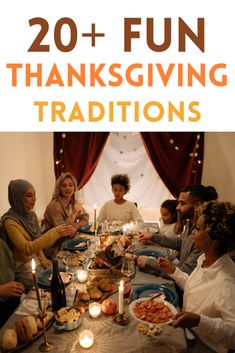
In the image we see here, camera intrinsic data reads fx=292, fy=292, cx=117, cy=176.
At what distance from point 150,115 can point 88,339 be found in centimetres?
219

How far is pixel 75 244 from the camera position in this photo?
220 centimetres

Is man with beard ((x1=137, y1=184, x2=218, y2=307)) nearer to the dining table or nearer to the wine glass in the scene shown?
the wine glass

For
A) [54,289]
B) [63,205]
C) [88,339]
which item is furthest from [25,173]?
[88,339]

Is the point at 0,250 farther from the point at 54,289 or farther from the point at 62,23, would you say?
the point at 62,23

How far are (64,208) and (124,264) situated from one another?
3.96 ft

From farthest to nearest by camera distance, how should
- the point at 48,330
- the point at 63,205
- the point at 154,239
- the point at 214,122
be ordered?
the point at 214,122 → the point at 63,205 → the point at 154,239 → the point at 48,330

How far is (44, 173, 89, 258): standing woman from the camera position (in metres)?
2.66

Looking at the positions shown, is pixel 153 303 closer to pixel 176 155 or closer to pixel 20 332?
pixel 20 332

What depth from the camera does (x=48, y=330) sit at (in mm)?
1247

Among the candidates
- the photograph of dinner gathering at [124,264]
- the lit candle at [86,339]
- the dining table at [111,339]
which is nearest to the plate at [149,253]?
the photograph of dinner gathering at [124,264]

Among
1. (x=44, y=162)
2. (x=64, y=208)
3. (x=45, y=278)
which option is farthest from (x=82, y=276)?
(x=44, y=162)

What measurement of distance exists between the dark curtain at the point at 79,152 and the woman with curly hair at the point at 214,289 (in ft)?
9.15

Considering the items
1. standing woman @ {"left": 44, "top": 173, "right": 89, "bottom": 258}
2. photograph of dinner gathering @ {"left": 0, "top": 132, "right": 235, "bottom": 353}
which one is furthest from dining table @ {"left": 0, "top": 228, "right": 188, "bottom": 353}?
standing woman @ {"left": 44, "top": 173, "right": 89, "bottom": 258}

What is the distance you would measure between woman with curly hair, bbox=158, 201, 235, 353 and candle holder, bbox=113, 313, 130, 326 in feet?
0.81
